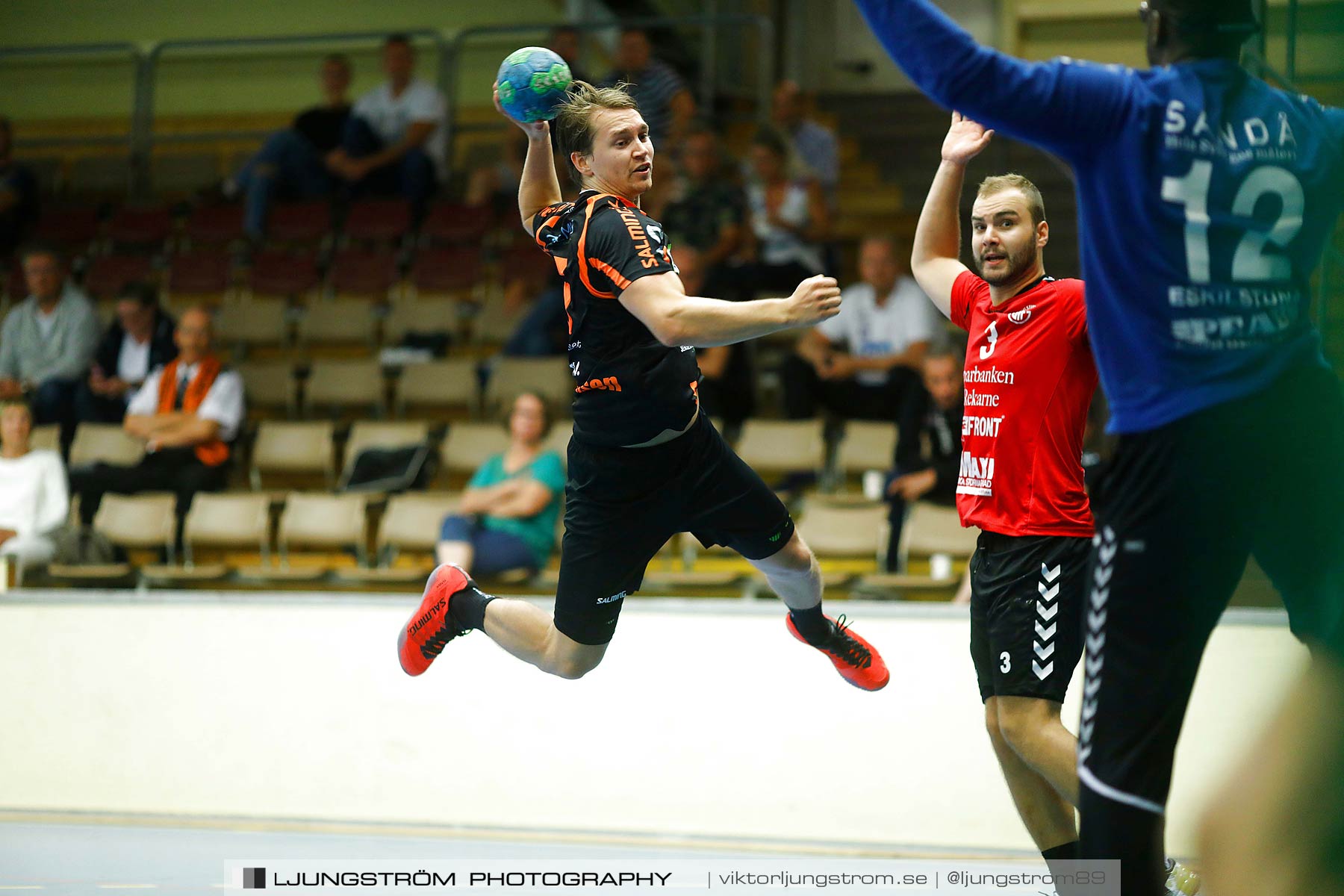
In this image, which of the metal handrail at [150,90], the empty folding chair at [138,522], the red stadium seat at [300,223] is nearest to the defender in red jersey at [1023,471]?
the empty folding chair at [138,522]

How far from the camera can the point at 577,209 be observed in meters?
3.34

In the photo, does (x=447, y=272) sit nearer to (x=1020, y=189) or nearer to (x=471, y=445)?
(x=471, y=445)

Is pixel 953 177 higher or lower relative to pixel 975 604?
higher

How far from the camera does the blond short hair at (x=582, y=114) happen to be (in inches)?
134

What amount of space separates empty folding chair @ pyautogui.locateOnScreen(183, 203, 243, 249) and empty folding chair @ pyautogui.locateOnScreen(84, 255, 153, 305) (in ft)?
1.41

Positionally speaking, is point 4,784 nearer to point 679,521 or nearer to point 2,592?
point 2,592

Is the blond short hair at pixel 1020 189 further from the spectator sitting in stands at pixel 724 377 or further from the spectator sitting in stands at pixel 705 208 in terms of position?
the spectator sitting in stands at pixel 705 208

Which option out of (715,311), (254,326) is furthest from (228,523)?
(715,311)

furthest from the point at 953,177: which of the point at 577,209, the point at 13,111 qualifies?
the point at 13,111

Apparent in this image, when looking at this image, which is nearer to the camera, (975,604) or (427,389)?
(975,604)

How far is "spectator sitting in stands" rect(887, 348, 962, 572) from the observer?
6668mm

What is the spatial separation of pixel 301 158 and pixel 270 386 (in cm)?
263

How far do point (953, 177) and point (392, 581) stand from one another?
4.45m

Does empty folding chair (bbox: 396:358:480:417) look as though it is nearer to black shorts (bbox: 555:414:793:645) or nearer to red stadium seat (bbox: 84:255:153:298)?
red stadium seat (bbox: 84:255:153:298)
